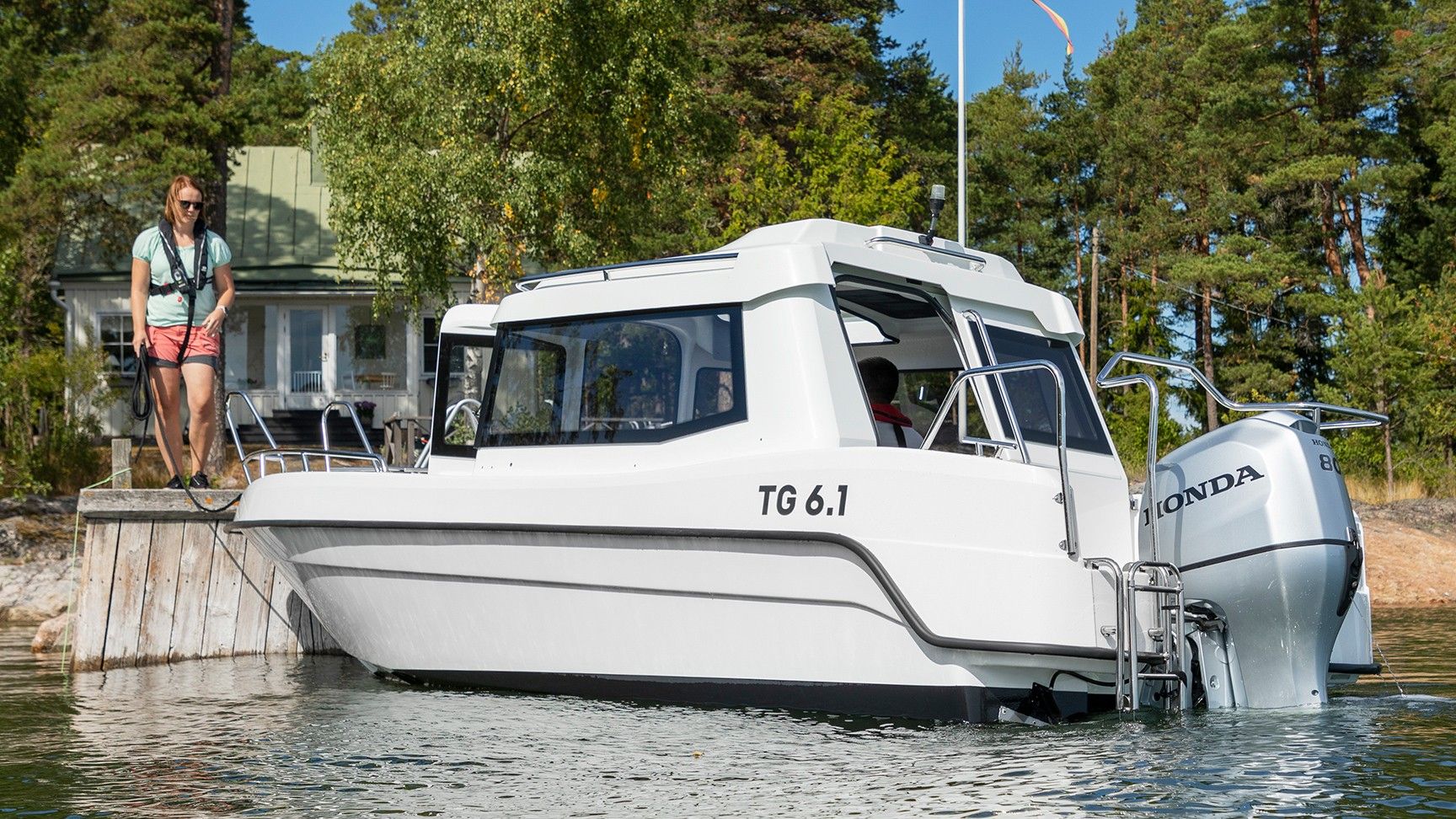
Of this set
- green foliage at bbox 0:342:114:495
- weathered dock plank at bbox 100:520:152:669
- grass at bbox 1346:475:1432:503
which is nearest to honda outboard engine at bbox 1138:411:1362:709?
weathered dock plank at bbox 100:520:152:669

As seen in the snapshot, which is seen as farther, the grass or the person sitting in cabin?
the grass

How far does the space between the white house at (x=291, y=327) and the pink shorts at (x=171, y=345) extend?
19869 mm

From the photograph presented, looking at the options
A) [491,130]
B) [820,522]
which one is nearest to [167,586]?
[820,522]

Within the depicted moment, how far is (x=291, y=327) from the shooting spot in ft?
98.7

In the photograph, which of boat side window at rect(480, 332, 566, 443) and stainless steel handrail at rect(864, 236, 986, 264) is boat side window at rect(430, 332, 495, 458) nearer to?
boat side window at rect(480, 332, 566, 443)

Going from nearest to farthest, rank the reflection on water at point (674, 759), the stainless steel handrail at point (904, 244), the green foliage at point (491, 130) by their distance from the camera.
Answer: the reflection on water at point (674, 759), the stainless steel handrail at point (904, 244), the green foliage at point (491, 130)

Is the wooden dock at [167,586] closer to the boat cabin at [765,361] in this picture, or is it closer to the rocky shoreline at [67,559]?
the boat cabin at [765,361]

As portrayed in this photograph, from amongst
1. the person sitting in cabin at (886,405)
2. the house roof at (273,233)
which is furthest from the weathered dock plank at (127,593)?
the house roof at (273,233)

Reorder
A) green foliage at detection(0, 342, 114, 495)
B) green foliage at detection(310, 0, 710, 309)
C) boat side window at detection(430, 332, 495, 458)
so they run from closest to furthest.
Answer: boat side window at detection(430, 332, 495, 458), green foliage at detection(0, 342, 114, 495), green foliage at detection(310, 0, 710, 309)

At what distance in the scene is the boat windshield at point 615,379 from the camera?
742cm

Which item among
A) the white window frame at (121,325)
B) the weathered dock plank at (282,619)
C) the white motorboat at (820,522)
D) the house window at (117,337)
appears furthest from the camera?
the white window frame at (121,325)

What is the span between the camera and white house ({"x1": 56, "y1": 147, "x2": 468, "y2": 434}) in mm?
29344

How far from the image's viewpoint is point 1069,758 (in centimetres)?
579

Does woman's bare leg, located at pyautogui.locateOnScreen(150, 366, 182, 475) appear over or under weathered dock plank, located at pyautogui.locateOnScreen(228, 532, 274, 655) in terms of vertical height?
over
